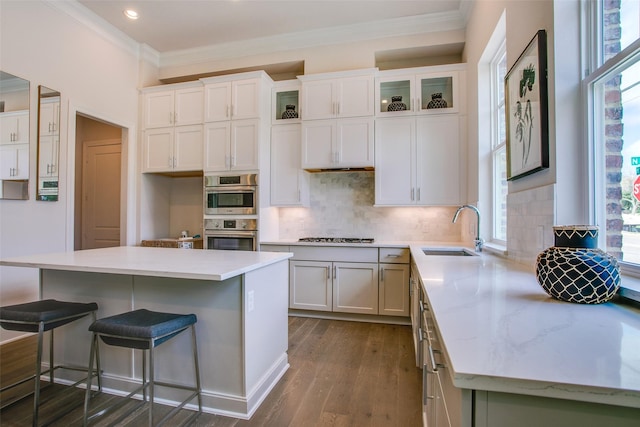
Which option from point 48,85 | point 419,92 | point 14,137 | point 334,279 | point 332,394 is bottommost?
point 332,394

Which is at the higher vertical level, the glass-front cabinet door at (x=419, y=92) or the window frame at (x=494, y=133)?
the glass-front cabinet door at (x=419, y=92)

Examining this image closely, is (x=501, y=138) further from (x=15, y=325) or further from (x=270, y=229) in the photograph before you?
(x=15, y=325)

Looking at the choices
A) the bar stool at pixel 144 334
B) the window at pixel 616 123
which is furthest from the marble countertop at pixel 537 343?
the bar stool at pixel 144 334

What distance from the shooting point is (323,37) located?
11.9 ft

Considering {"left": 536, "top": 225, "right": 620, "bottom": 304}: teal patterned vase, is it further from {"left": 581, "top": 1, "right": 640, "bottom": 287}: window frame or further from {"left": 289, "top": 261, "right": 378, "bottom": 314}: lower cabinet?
{"left": 289, "top": 261, "right": 378, "bottom": 314}: lower cabinet

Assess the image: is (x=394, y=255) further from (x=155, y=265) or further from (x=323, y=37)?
(x=323, y=37)

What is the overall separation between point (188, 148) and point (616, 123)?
394cm

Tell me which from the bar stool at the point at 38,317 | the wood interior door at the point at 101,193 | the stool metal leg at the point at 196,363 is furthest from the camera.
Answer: the wood interior door at the point at 101,193

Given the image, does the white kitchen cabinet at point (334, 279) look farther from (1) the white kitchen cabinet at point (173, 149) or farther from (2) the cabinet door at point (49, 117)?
(2) the cabinet door at point (49, 117)

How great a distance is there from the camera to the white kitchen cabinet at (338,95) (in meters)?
3.42

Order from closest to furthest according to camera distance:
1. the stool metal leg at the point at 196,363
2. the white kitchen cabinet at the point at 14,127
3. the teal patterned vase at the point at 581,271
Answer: the teal patterned vase at the point at 581,271
the stool metal leg at the point at 196,363
the white kitchen cabinet at the point at 14,127

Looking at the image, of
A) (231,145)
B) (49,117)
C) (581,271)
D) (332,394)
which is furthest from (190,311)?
(49,117)

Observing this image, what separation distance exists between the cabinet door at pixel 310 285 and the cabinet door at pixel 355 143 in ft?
3.93

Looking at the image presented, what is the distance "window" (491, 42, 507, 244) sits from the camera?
99.5 inches
